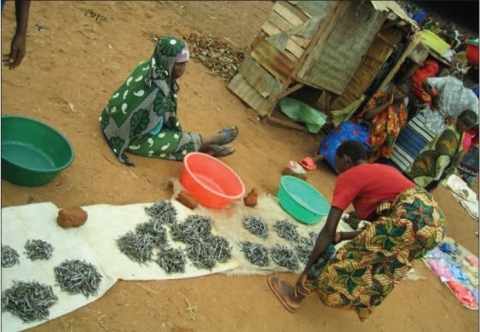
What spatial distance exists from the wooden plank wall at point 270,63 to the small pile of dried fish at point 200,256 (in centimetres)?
311

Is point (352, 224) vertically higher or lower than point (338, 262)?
lower

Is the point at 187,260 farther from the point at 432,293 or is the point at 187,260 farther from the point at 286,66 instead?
the point at 286,66

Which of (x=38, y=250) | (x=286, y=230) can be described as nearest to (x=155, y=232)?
(x=38, y=250)

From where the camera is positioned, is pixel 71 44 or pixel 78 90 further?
→ pixel 71 44

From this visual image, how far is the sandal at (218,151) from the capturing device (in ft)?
14.7

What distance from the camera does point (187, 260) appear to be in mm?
3174

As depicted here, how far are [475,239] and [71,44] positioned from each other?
6.21 meters

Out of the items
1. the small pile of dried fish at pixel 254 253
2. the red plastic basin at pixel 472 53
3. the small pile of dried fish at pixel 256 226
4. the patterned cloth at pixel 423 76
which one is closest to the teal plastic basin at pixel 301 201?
the small pile of dried fish at pixel 256 226

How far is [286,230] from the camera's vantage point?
4.11 m

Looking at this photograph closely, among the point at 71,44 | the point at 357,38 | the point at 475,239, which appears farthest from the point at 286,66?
the point at 475,239

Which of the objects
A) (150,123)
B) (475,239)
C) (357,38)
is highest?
(357,38)

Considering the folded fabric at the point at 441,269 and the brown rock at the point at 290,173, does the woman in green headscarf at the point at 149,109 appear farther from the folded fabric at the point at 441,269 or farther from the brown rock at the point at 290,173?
the folded fabric at the point at 441,269

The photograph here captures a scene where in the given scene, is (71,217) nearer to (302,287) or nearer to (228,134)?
(302,287)

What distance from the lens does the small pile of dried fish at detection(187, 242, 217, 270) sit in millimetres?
3190
